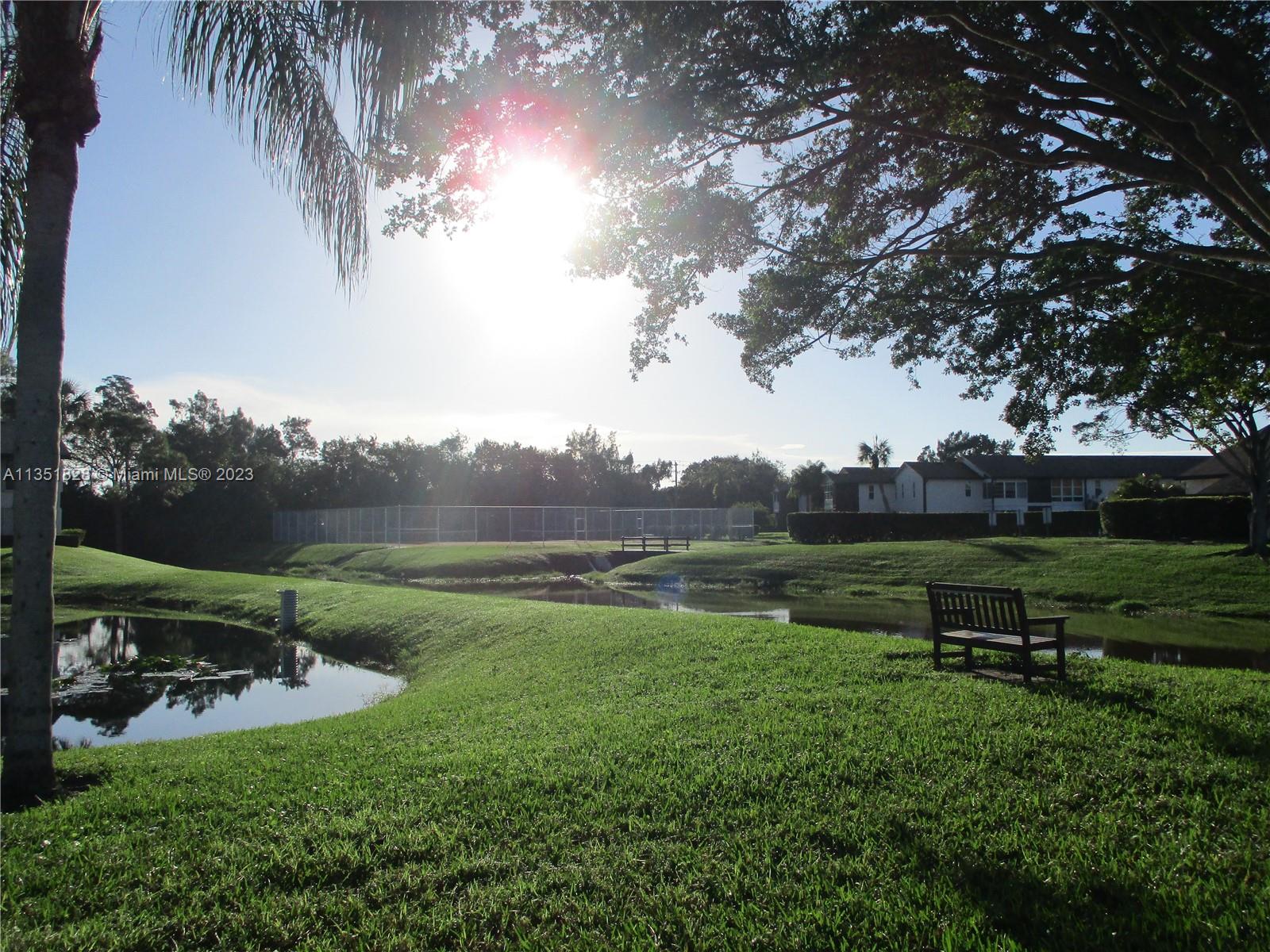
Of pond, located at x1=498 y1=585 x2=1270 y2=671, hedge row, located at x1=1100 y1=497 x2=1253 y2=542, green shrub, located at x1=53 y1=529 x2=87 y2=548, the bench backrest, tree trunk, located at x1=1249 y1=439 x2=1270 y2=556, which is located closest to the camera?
the bench backrest

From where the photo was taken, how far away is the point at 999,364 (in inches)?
459

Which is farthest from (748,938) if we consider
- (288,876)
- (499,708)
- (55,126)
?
(55,126)

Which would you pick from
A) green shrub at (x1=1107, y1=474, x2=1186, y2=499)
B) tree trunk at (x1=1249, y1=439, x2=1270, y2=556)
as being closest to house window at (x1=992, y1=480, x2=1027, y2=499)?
green shrub at (x1=1107, y1=474, x2=1186, y2=499)

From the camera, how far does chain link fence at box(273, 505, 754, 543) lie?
43406 mm

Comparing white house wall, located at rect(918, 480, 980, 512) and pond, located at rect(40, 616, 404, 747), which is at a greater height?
white house wall, located at rect(918, 480, 980, 512)

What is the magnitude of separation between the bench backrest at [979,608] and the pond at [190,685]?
722 centimetres

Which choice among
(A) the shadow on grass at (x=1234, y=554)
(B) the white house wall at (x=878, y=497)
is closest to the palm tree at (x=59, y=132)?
(A) the shadow on grass at (x=1234, y=554)

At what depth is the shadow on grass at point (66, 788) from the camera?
524 cm

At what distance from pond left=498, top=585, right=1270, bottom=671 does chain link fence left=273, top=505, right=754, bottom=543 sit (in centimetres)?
1832

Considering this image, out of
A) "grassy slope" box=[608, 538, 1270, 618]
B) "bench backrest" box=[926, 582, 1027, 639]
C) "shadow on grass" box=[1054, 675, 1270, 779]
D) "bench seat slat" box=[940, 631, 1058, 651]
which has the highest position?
"bench backrest" box=[926, 582, 1027, 639]

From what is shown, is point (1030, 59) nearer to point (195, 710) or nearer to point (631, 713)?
point (631, 713)

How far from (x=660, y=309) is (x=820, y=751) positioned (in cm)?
612

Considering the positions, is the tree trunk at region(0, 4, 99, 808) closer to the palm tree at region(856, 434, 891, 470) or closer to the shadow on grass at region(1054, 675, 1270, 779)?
the shadow on grass at region(1054, 675, 1270, 779)

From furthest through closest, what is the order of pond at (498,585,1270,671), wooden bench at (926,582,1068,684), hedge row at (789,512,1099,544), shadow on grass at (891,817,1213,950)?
hedge row at (789,512,1099,544) < pond at (498,585,1270,671) < wooden bench at (926,582,1068,684) < shadow on grass at (891,817,1213,950)
